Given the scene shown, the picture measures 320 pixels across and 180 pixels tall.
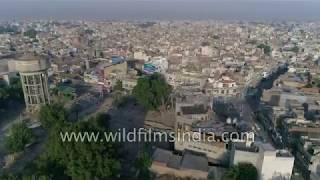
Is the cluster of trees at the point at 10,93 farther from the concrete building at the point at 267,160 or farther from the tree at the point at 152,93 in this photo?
the concrete building at the point at 267,160

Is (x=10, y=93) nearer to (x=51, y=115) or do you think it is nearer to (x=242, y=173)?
(x=51, y=115)

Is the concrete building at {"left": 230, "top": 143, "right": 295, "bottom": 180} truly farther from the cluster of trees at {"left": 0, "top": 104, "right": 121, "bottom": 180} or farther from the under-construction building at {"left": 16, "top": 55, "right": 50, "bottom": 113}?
the under-construction building at {"left": 16, "top": 55, "right": 50, "bottom": 113}

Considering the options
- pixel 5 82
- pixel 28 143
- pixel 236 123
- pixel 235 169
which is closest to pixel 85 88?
pixel 5 82

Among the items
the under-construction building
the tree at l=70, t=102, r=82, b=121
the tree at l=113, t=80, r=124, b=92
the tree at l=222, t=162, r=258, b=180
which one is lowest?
the tree at l=70, t=102, r=82, b=121

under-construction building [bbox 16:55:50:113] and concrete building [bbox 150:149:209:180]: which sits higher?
under-construction building [bbox 16:55:50:113]

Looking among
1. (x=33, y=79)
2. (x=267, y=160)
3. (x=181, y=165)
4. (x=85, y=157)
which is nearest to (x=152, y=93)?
(x=33, y=79)

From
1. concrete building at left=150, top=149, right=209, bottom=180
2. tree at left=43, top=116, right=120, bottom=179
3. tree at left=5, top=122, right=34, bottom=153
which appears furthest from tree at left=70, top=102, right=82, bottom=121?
concrete building at left=150, top=149, right=209, bottom=180

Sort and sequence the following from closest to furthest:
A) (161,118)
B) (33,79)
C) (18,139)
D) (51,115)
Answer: (18,139) < (51,115) < (33,79) < (161,118)

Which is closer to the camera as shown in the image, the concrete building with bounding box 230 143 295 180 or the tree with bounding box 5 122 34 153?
the concrete building with bounding box 230 143 295 180

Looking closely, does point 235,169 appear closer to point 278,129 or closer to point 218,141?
point 218,141
